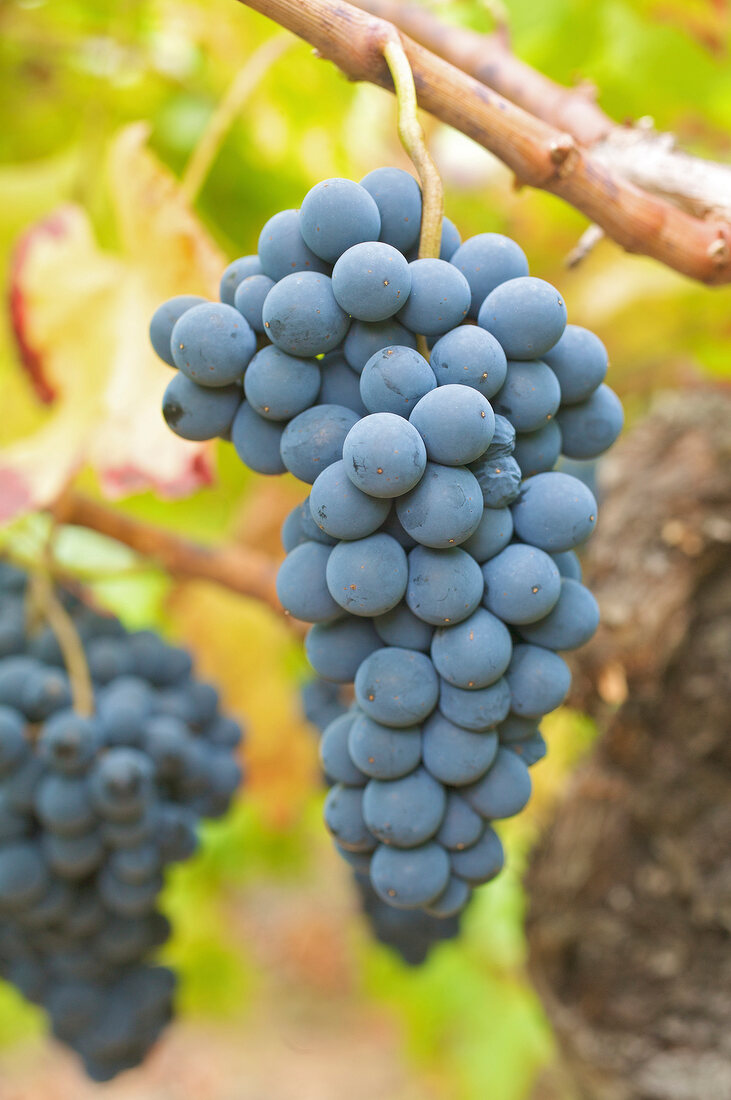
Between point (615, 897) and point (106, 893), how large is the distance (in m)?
0.45

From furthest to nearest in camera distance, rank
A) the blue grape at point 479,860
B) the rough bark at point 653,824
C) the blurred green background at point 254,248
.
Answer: the blurred green background at point 254,248 → the rough bark at point 653,824 → the blue grape at point 479,860

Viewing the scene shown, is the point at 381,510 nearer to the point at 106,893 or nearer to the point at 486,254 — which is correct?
the point at 486,254

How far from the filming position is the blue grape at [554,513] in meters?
0.42

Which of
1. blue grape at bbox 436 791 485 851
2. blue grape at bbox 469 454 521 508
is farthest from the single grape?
blue grape at bbox 436 791 485 851

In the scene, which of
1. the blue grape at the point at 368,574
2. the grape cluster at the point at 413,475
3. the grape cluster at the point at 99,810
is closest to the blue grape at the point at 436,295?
the grape cluster at the point at 413,475

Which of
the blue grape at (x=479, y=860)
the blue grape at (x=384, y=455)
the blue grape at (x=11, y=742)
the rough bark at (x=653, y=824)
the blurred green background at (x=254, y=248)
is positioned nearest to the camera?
the blue grape at (x=384, y=455)

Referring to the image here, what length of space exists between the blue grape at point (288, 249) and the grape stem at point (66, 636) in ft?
1.28

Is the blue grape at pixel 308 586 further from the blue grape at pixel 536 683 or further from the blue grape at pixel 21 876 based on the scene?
the blue grape at pixel 21 876

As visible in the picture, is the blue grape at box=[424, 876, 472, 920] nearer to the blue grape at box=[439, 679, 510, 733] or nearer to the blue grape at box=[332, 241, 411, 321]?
the blue grape at box=[439, 679, 510, 733]

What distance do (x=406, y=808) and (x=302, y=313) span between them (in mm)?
250

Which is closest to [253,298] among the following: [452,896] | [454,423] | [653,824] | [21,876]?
[454,423]

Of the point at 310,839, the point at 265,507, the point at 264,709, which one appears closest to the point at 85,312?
the point at 265,507

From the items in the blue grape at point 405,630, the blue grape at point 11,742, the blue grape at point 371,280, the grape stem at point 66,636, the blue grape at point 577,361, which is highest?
the blue grape at point 577,361

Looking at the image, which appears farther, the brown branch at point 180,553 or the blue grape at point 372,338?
the brown branch at point 180,553
